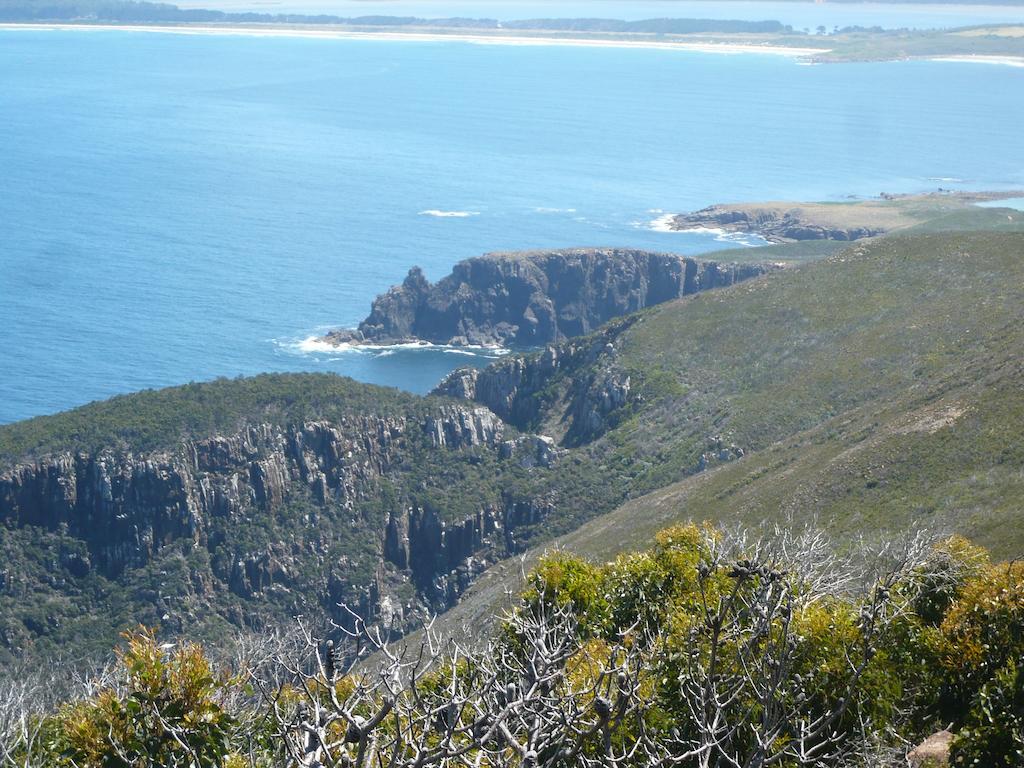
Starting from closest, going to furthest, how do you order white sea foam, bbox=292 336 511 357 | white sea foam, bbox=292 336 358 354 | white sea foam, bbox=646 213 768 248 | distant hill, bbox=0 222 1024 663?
distant hill, bbox=0 222 1024 663
white sea foam, bbox=292 336 358 354
white sea foam, bbox=292 336 511 357
white sea foam, bbox=646 213 768 248

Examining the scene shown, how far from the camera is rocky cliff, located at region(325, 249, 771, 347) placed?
150 m

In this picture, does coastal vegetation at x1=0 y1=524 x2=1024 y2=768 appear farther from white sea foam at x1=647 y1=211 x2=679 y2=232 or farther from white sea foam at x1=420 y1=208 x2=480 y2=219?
white sea foam at x1=420 y1=208 x2=480 y2=219

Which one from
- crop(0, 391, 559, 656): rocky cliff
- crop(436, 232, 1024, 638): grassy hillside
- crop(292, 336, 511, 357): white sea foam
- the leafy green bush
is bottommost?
crop(292, 336, 511, 357): white sea foam

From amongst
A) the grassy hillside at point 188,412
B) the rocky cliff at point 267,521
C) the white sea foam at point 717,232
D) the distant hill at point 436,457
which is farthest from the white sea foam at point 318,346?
the white sea foam at point 717,232

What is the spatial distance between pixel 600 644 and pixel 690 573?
3904 mm

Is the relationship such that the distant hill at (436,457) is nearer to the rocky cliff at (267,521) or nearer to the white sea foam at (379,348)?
the rocky cliff at (267,521)

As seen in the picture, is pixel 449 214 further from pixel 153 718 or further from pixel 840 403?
pixel 153 718

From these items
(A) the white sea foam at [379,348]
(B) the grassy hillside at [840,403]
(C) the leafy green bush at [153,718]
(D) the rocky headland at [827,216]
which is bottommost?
(A) the white sea foam at [379,348]

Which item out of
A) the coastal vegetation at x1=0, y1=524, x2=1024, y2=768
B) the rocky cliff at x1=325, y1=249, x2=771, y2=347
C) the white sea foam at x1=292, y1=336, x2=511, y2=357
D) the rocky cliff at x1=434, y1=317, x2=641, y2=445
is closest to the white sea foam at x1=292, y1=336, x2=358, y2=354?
the white sea foam at x1=292, y1=336, x2=511, y2=357

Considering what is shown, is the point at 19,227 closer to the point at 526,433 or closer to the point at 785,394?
the point at 526,433

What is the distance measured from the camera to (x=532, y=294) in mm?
156625

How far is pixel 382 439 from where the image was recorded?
84.8 m

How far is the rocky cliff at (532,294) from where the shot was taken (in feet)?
491

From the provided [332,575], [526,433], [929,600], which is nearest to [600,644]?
[929,600]
